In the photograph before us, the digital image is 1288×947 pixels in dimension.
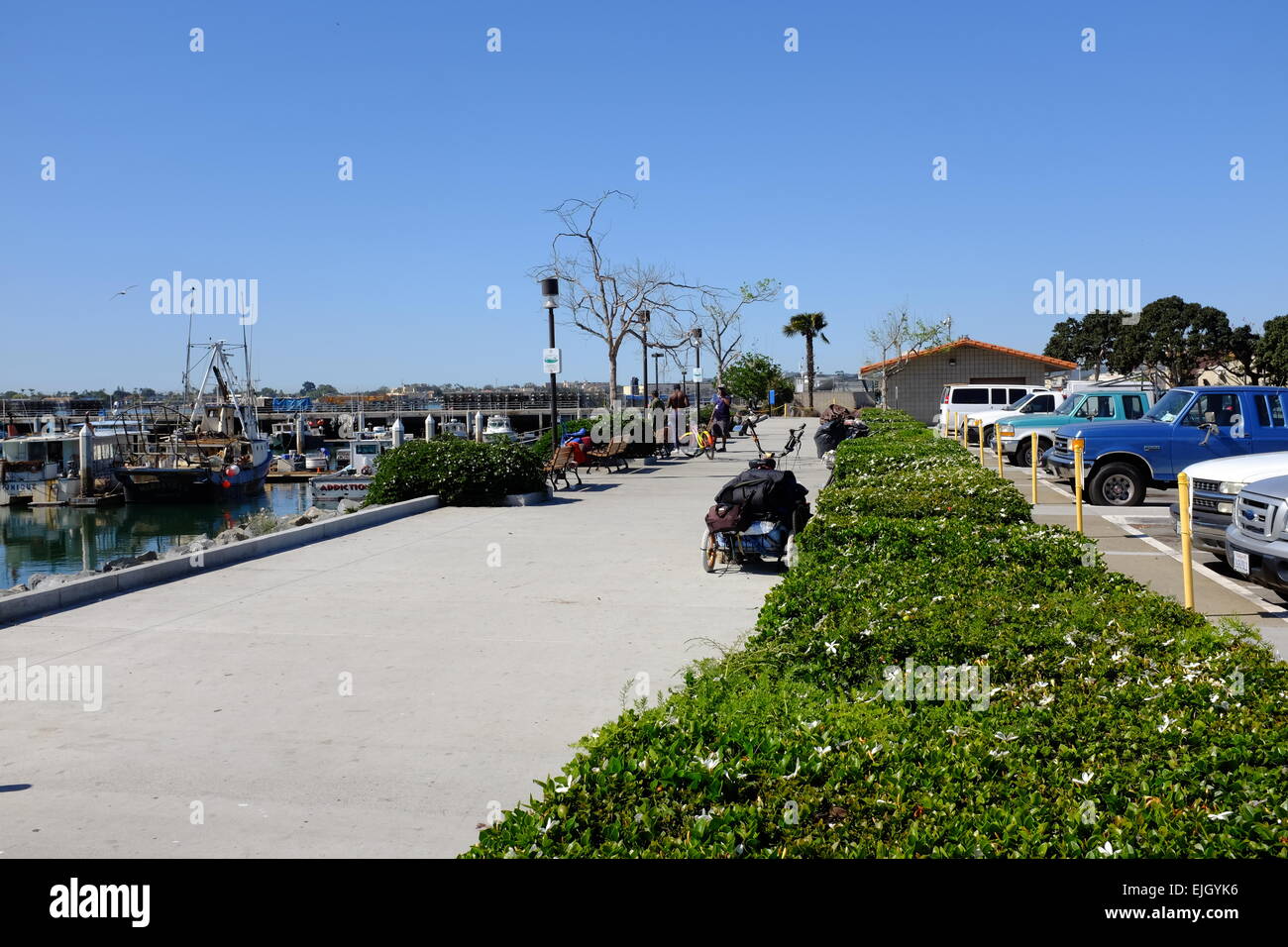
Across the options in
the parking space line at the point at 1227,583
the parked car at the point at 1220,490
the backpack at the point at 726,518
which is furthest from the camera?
the backpack at the point at 726,518

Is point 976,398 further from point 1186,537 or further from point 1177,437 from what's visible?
point 1186,537

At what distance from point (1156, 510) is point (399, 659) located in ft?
41.7

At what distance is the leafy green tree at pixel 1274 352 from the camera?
60688mm

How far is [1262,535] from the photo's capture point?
8562mm

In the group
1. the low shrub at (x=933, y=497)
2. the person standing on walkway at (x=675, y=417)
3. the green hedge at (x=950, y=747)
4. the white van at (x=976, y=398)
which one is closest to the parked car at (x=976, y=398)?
the white van at (x=976, y=398)

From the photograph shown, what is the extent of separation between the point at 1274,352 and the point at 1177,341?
62.7 feet

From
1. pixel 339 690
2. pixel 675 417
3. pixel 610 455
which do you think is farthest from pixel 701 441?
pixel 339 690

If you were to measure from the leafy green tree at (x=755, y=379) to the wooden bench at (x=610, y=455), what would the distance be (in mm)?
38728

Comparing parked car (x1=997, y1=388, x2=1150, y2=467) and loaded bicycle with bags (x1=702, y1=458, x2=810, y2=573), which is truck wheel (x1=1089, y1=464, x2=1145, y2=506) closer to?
parked car (x1=997, y1=388, x2=1150, y2=467)

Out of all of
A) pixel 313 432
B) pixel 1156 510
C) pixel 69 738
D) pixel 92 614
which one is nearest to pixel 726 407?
pixel 1156 510

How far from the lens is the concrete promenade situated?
464cm

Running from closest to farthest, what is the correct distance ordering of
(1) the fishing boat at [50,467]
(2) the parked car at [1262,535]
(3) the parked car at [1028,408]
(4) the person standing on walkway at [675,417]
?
(2) the parked car at [1262,535], (3) the parked car at [1028,408], (4) the person standing on walkway at [675,417], (1) the fishing boat at [50,467]

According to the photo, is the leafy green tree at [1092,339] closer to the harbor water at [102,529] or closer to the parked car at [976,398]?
the parked car at [976,398]
